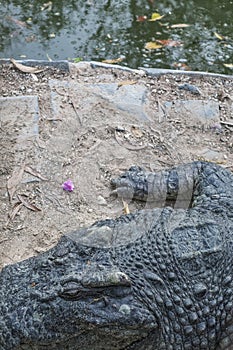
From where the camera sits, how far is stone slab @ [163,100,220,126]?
A: 496 cm

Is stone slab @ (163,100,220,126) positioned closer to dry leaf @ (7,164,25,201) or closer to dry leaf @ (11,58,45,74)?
dry leaf @ (11,58,45,74)

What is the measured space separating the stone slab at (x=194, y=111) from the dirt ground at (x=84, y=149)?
0.09 feet

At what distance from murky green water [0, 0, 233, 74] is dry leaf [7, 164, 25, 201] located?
7.36 ft

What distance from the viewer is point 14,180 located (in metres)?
4.27

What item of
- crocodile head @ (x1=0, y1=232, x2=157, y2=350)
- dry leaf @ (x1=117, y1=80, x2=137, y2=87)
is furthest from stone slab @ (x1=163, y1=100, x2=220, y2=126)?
crocodile head @ (x1=0, y1=232, x2=157, y2=350)

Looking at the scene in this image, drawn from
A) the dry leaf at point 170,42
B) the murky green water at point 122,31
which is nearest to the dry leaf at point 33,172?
the murky green water at point 122,31

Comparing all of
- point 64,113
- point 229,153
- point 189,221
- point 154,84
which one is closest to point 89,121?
point 64,113

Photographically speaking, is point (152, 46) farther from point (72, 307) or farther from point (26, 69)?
point (72, 307)

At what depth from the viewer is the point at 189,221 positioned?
3.21m

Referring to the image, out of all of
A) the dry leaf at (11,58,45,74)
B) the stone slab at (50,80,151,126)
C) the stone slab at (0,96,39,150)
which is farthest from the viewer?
the dry leaf at (11,58,45,74)

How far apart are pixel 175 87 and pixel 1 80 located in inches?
64.3

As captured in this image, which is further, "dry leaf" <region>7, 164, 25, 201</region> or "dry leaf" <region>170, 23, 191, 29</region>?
"dry leaf" <region>170, 23, 191, 29</region>

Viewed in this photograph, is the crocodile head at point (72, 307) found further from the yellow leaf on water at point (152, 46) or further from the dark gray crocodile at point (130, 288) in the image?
the yellow leaf on water at point (152, 46)

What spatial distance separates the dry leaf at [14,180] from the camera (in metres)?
4.18
